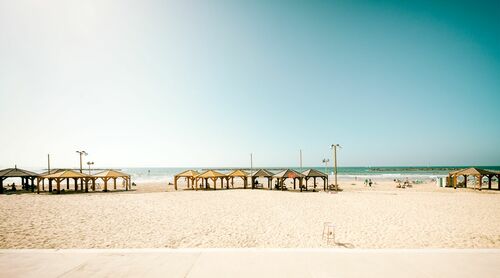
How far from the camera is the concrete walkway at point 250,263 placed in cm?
430

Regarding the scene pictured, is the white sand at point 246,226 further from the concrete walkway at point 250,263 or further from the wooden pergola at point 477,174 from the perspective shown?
the wooden pergola at point 477,174

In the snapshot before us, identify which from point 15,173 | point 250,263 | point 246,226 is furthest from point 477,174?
point 15,173

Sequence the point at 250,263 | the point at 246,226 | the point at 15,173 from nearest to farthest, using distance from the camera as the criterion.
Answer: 1. the point at 250,263
2. the point at 246,226
3. the point at 15,173

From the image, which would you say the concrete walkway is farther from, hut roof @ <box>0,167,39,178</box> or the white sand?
hut roof @ <box>0,167,39,178</box>

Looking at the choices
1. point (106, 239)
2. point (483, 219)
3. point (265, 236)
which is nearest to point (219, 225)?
point (265, 236)

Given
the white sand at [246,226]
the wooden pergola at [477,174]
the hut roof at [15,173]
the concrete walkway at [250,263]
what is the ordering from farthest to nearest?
1. the wooden pergola at [477,174]
2. the hut roof at [15,173]
3. the white sand at [246,226]
4. the concrete walkway at [250,263]

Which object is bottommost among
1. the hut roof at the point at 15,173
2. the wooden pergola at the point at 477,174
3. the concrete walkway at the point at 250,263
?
the wooden pergola at the point at 477,174

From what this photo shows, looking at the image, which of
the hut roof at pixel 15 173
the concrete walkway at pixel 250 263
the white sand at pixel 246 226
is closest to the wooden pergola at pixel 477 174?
the white sand at pixel 246 226

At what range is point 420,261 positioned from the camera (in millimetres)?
4688

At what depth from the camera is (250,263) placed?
15.2 ft

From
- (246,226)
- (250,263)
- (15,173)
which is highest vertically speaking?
(250,263)

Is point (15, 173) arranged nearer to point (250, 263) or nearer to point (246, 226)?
point (246, 226)

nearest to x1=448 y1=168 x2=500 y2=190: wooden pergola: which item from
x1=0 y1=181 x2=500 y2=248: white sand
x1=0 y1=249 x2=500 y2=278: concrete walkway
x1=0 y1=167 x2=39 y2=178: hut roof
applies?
x1=0 y1=181 x2=500 y2=248: white sand

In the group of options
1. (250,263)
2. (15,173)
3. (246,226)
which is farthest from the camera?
(15,173)
